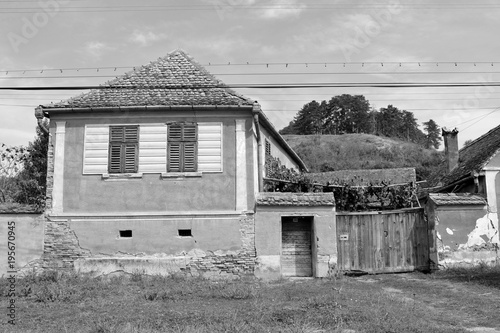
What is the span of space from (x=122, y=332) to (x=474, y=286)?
9.88 metres

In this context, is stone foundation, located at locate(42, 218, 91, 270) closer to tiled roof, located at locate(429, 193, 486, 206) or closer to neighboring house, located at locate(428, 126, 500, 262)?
tiled roof, located at locate(429, 193, 486, 206)

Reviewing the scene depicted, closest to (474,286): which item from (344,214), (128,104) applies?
(344,214)

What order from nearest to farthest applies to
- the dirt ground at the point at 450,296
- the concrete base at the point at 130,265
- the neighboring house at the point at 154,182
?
1. the dirt ground at the point at 450,296
2. the concrete base at the point at 130,265
3. the neighboring house at the point at 154,182

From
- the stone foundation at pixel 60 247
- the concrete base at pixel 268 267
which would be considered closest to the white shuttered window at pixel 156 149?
the stone foundation at pixel 60 247

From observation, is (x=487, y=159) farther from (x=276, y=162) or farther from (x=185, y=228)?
(x=185, y=228)

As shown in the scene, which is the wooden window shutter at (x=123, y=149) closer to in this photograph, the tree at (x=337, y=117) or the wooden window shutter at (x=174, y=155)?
the wooden window shutter at (x=174, y=155)

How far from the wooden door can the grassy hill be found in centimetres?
4376

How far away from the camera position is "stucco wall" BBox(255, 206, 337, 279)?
14.7m

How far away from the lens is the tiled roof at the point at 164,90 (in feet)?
50.0

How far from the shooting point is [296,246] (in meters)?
15.3

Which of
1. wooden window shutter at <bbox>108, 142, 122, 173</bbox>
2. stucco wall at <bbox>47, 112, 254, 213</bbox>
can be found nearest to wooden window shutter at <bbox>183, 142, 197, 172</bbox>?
stucco wall at <bbox>47, 112, 254, 213</bbox>

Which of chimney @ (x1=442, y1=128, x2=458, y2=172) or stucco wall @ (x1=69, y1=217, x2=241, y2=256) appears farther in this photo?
chimney @ (x1=442, y1=128, x2=458, y2=172)

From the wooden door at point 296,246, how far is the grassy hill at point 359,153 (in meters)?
43.8

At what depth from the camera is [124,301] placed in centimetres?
1098
